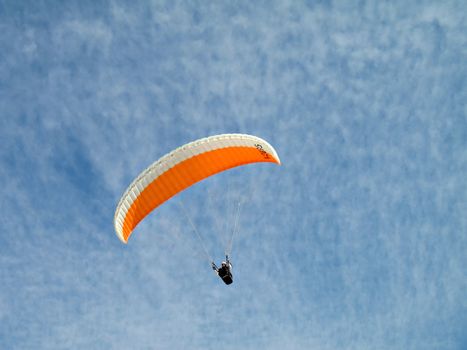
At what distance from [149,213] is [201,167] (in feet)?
12.3

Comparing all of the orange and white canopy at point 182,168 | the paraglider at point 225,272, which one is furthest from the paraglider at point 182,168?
the paraglider at point 225,272

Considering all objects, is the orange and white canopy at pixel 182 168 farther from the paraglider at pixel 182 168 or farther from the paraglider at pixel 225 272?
the paraglider at pixel 225 272

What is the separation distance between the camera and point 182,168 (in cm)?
2522

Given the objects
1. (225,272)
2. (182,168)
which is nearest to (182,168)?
(182,168)

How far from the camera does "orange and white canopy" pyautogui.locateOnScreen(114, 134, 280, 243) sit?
24938 mm

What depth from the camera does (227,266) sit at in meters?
27.2

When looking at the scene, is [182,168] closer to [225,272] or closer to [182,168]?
[182,168]

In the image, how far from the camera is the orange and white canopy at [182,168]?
2494 centimetres

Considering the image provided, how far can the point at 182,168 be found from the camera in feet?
82.7

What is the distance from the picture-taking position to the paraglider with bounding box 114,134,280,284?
982 inches

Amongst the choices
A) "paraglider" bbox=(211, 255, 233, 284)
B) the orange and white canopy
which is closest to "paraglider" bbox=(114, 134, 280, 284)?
the orange and white canopy

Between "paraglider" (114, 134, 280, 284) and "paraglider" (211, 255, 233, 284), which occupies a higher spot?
"paraglider" (114, 134, 280, 284)

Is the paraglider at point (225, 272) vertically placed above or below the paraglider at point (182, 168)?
below

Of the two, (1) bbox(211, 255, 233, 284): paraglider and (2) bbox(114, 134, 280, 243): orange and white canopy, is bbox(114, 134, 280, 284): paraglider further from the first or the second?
(1) bbox(211, 255, 233, 284): paraglider
